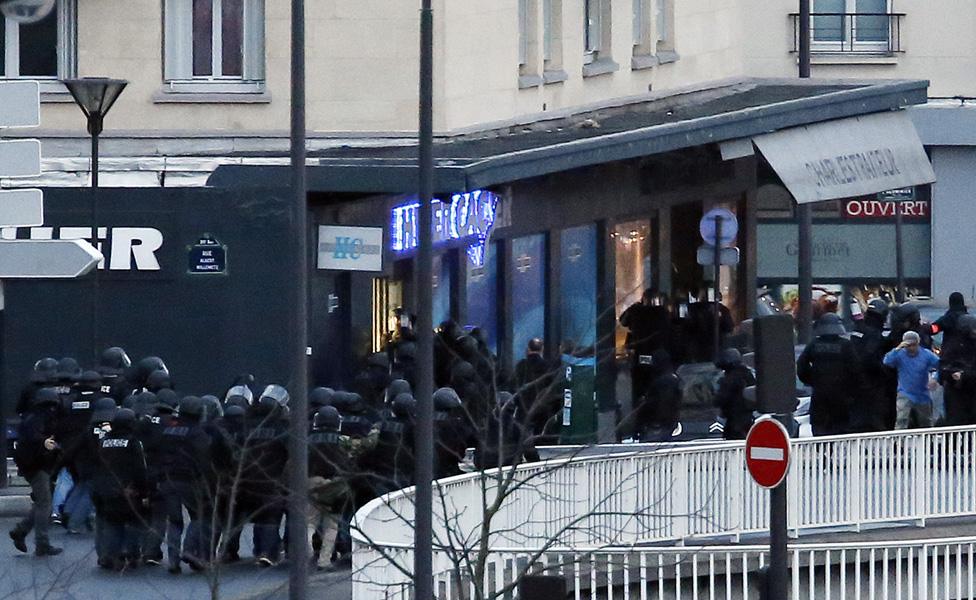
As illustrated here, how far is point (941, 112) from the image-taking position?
4344cm

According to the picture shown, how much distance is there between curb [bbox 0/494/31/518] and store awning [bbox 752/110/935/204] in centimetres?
1192

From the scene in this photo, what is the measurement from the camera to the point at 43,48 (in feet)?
86.1

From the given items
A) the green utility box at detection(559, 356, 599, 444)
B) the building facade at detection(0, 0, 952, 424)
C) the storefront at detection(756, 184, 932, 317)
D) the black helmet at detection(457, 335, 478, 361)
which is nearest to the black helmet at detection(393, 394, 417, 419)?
the black helmet at detection(457, 335, 478, 361)

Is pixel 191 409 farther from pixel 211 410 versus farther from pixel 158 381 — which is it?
pixel 158 381

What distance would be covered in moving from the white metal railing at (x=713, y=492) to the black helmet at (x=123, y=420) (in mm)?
3062

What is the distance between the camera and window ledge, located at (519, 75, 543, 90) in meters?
29.0

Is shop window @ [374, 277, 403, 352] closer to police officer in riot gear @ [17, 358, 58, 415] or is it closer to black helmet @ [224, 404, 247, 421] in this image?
police officer in riot gear @ [17, 358, 58, 415]

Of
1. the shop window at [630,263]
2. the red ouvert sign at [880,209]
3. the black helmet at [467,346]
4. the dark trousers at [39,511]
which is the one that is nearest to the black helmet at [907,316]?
the black helmet at [467,346]

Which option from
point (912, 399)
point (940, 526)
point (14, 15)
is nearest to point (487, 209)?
point (912, 399)

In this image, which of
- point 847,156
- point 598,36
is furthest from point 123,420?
point 598,36

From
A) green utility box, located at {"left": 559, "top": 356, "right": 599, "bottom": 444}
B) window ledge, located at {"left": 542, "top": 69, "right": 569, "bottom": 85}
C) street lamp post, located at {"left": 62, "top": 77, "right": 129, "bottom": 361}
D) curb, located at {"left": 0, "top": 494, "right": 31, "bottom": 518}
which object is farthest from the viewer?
window ledge, located at {"left": 542, "top": 69, "right": 569, "bottom": 85}

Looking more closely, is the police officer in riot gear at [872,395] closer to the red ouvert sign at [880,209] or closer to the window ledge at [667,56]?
the window ledge at [667,56]

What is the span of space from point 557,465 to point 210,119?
11.7m

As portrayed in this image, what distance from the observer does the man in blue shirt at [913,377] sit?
21.6 metres
